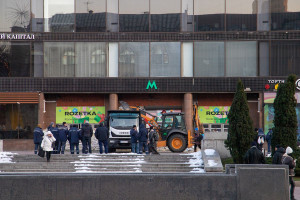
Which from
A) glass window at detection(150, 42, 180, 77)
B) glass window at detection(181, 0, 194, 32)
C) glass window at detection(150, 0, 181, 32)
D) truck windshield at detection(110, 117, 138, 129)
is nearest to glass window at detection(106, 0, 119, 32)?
glass window at detection(150, 0, 181, 32)

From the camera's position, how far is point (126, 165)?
A: 24.7 m

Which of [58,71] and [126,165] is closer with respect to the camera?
[126,165]

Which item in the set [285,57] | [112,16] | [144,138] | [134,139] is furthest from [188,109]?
[144,138]

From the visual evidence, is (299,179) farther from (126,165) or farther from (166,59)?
(166,59)

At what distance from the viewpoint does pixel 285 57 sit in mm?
40344

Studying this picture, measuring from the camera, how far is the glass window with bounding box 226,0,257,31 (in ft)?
134

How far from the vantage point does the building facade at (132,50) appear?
40.6 metres

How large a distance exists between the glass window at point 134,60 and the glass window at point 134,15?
1167mm

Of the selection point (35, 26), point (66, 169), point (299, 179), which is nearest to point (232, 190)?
point (299, 179)

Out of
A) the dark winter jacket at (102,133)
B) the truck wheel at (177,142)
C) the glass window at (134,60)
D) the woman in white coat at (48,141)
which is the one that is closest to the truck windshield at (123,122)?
the truck wheel at (177,142)

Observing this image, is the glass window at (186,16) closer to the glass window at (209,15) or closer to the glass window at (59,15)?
the glass window at (209,15)

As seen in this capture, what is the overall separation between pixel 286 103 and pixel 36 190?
37.8 feet

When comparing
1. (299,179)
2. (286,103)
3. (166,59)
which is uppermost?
(166,59)

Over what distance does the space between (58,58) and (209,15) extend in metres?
10.8
